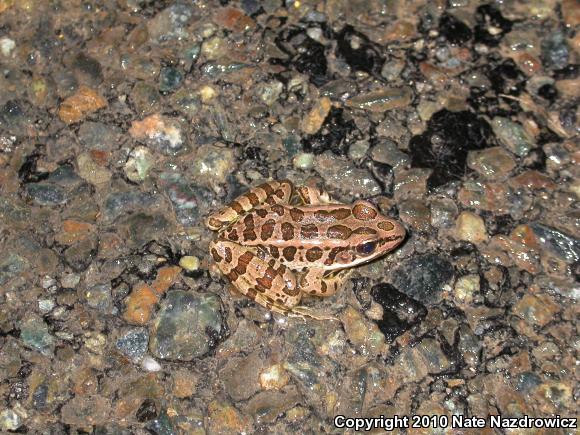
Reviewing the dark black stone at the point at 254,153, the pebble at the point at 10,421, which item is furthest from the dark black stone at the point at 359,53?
the pebble at the point at 10,421

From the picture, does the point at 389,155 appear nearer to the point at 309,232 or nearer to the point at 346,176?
the point at 346,176

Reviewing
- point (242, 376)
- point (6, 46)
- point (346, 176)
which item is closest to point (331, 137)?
point (346, 176)

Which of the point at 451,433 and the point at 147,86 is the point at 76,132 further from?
the point at 451,433

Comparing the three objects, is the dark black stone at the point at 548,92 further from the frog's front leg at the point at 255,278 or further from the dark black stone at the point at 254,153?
the frog's front leg at the point at 255,278

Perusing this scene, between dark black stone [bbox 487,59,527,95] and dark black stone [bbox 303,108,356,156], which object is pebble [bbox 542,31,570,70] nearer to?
dark black stone [bbox 487,59,527,95]

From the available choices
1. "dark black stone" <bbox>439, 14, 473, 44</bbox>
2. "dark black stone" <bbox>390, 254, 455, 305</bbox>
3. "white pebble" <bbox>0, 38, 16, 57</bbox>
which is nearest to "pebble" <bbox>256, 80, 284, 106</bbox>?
"dark black stone" <bbox>439, 14, 473, 44</bbox>

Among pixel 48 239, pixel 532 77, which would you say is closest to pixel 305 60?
pixel 532 77
